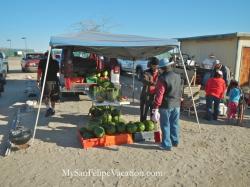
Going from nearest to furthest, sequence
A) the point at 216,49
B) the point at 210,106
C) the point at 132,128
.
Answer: the point at 132,128 < the point at 210,106 < the point at 216,49

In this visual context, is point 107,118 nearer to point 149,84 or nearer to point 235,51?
point 149,84

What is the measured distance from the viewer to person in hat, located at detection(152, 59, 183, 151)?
5.93m

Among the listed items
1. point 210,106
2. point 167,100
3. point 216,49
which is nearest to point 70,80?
point 210,106

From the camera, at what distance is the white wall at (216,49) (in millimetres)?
16062

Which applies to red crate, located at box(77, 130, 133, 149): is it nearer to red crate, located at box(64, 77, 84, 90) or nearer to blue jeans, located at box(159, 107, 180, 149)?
blue jeans, located at box(159, 107, 180, 149)

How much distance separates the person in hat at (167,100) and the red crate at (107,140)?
32.1 inches

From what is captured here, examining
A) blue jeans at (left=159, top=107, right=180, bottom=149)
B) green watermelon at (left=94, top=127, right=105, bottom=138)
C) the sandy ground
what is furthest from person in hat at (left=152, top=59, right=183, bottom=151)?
green watermelon at (left=94, top=127, right=105, bottom=138)

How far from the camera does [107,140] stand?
656cm

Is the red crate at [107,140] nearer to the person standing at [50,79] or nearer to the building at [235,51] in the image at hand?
the person standing at [50,79]

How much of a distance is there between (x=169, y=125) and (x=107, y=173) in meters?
1.81

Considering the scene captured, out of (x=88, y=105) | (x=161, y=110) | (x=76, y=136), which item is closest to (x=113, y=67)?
(x=88, y=105)

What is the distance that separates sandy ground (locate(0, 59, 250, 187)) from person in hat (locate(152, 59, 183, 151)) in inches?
17.8

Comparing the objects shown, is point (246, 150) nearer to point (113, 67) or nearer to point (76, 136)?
A: point (76, 136)

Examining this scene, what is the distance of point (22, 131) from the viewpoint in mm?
6199
